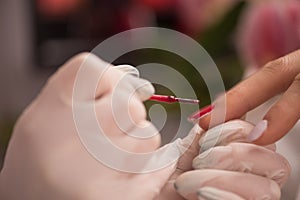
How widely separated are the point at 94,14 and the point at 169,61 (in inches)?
43.0

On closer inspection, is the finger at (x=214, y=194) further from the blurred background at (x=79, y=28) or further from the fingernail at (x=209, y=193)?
the blurred background at (x=79, y=28)

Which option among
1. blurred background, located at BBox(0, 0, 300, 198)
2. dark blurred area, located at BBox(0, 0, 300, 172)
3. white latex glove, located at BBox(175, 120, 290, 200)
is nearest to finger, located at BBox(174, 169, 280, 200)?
white latex glove, located at BBox(175, 120, 290, 200)

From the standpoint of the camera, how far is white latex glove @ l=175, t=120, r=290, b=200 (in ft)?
0.94

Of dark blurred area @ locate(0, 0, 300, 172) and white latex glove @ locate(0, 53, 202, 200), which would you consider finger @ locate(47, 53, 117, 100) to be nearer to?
white latex glove @ locate(0, 53, 202, 200)

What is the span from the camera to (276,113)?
0.96 ft

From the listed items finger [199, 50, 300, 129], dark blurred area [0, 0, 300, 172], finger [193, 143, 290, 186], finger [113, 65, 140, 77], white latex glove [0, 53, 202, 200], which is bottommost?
dark blurred area [0, 0, 300, 172]

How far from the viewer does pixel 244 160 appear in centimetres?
29

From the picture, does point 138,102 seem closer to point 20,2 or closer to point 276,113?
point 276,113

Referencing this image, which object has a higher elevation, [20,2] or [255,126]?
[255,126]

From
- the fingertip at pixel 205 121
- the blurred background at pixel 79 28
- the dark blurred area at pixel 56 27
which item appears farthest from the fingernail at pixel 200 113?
the dark blurred area at pixel 56 27

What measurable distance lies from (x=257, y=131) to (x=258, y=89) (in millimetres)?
23

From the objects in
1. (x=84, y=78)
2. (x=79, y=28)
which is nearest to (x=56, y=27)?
(x=79, y=28)

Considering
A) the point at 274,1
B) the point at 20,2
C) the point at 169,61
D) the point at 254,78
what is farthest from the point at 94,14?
the point at 254,78

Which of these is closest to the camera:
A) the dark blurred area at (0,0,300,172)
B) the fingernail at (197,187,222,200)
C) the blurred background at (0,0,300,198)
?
the fingernail at (197,187,222,200)
